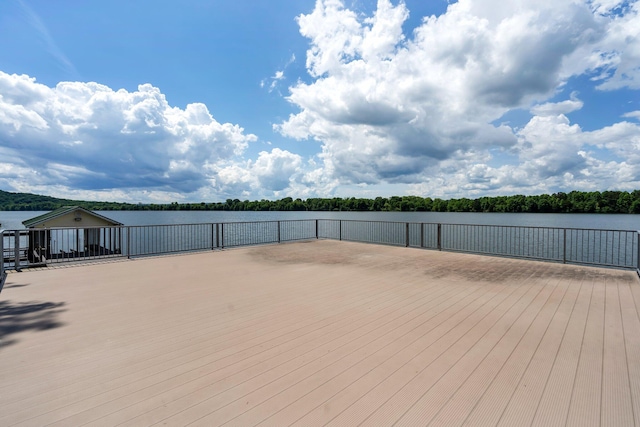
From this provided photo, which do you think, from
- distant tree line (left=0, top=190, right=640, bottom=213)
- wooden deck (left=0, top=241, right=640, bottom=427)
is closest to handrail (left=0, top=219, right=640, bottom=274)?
wooden deck (left=0, top=241, right=640, bottom=427)

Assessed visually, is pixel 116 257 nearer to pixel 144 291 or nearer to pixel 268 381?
pixel 144 291

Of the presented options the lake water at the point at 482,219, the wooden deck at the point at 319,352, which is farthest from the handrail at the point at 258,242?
the lake water at the point at 482,219

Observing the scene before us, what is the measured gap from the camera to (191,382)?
2.22 metres

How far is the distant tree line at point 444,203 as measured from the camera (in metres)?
43.6

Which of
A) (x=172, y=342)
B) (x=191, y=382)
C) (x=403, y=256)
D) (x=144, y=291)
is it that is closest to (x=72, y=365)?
(x=172, y=342)

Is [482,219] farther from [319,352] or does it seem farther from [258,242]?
[319,352]

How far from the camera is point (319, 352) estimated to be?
2.70 metres

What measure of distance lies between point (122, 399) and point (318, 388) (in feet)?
4.31

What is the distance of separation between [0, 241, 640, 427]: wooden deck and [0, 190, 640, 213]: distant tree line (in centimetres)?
4995

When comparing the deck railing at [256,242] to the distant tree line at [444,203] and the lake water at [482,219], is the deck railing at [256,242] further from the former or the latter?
the distant tree line at [444,203]

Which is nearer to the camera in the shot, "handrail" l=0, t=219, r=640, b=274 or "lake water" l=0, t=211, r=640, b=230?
"handrail" l=0, t=219, r=640, b=274

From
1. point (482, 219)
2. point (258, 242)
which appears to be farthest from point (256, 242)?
point (482, 219)

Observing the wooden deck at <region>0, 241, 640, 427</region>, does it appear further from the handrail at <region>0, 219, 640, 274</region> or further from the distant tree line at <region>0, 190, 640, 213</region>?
the distant tree line at <region>0, 190, 640, 213</region>

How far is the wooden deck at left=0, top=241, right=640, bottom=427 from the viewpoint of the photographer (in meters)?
1.92
